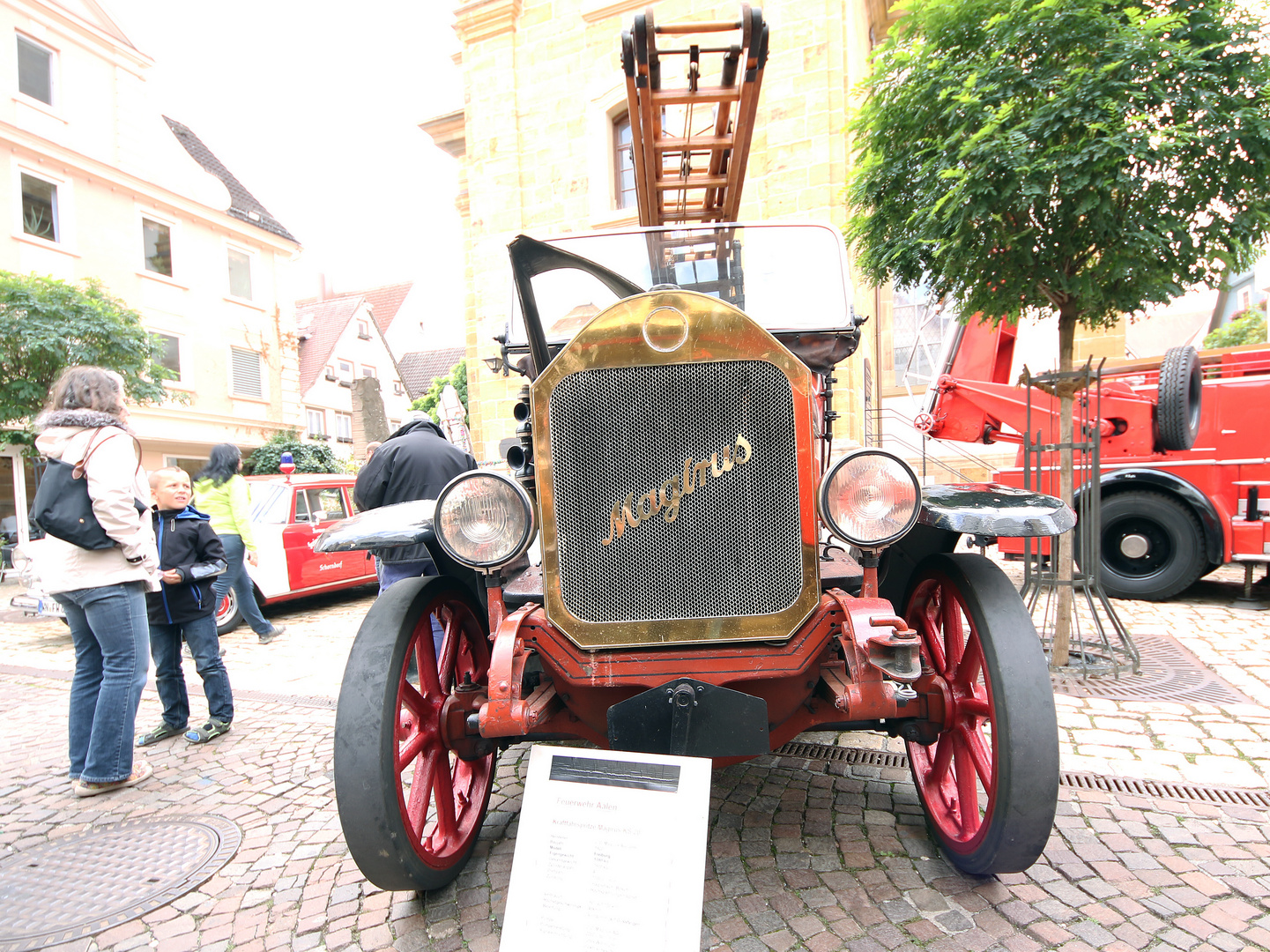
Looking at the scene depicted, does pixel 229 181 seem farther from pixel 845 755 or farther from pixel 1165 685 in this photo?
pixel 1165 685

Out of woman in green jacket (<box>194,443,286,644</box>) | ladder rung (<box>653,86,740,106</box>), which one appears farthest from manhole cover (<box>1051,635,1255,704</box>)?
woman in green jacket (<box>194,443,286,644</box>)

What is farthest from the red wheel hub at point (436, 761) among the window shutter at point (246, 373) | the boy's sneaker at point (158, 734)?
the window shutter at point (246, 373)

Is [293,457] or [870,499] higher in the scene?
[293,457]

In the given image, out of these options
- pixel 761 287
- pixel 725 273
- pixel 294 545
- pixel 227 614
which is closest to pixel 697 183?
pixel 725 273

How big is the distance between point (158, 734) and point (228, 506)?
8.68ft

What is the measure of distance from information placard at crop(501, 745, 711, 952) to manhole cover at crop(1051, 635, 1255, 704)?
10.4 ft

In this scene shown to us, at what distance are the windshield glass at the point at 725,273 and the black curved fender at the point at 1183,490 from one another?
14.1 feet

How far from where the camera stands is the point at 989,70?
398cm

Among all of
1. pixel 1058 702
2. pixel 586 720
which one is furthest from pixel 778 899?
pixel 1058 702

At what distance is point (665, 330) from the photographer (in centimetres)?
211

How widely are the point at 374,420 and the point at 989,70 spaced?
11.1 meters

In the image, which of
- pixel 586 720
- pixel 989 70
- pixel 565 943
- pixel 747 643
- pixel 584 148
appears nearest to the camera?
pixel 565 943

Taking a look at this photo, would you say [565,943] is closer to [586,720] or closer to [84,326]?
[586,720]

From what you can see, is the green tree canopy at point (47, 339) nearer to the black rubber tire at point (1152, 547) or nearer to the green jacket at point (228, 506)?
the green jacket at point (228, 506)
